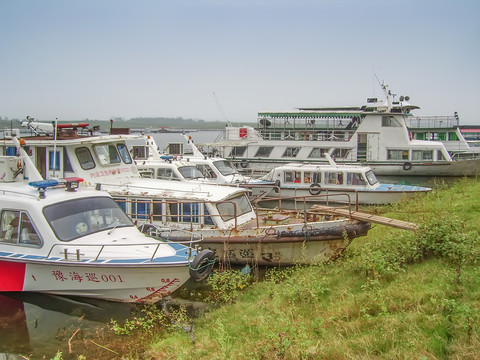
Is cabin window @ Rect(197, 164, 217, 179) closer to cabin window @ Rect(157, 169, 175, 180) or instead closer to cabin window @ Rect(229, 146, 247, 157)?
cabin window @ Rect(157, 169, 175, 180)

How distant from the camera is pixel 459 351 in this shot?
4723 mm

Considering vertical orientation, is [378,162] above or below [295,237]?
above

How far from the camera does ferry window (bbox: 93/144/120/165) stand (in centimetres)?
1371

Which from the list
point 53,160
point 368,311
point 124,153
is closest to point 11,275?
point 53,160

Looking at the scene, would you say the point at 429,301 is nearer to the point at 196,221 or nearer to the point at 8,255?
the point at 196,221

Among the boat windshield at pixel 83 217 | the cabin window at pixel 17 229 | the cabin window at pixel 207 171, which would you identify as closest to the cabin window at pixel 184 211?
the boat windshield at pixel 83 217

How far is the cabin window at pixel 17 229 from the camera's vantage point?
9.44 meters

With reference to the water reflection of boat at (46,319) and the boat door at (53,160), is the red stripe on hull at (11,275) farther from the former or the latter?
the boat door at (53,160)

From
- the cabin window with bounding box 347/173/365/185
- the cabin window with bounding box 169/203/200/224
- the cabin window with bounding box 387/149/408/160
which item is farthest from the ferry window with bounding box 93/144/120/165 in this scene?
the cabin window with bounding box 387/149/408/160

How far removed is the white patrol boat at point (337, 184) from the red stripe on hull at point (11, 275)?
11.1 meters

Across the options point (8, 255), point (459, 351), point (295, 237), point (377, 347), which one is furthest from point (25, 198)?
point (459, 351)

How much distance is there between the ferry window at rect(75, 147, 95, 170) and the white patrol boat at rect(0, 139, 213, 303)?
10.4ft

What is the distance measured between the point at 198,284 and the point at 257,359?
5343mm

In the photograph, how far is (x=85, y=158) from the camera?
13.4 m
